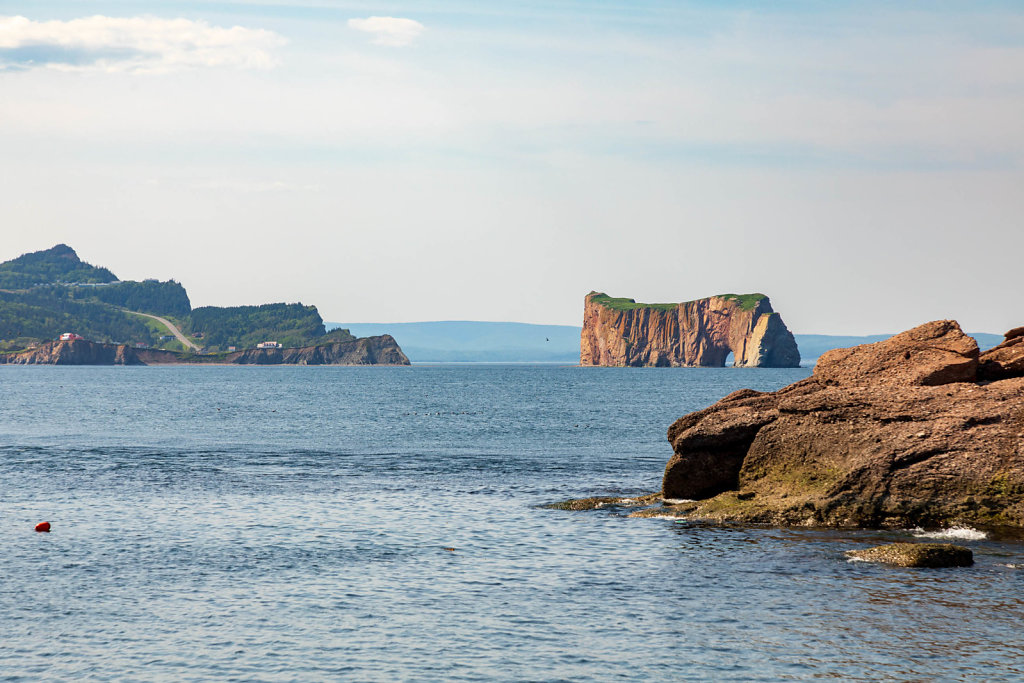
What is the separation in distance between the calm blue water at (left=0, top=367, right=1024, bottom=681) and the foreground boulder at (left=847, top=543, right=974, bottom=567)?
1.68ft

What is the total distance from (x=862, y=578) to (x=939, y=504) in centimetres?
821

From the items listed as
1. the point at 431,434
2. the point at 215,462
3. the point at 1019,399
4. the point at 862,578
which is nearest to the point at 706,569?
the point at 862,578

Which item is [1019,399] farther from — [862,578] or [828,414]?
[862,578]

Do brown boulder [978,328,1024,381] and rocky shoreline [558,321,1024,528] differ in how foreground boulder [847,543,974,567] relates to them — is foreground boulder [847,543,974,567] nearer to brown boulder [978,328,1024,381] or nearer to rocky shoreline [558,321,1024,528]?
rocky shoreline [558,321,1024,528]

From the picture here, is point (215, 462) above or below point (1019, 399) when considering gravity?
below

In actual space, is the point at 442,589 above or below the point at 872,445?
below

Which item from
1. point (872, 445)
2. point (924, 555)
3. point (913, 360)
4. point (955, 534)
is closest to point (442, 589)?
point (924, 555)

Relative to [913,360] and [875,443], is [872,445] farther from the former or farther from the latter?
[913,360]

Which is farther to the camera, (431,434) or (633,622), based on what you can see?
(431,434)

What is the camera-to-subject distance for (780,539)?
1200 inches

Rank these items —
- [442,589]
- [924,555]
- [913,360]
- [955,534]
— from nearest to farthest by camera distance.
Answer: [442,589], [924,555], [955,534], [913,360]

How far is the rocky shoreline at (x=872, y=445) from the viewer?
103 feet

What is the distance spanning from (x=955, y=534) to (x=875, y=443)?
396 cm

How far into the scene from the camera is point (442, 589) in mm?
24312
